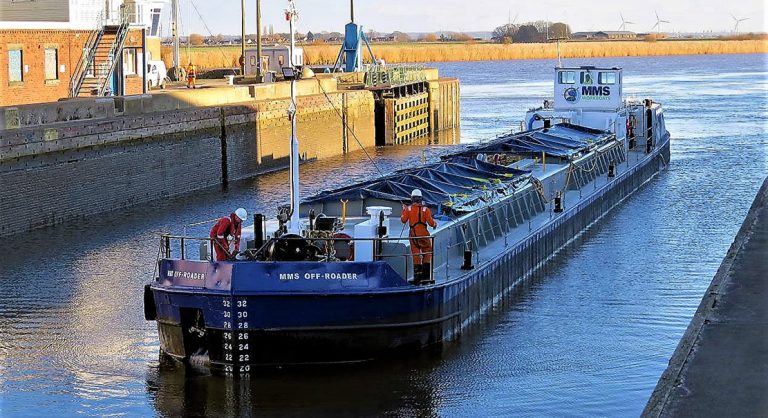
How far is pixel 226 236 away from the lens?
19891 mm

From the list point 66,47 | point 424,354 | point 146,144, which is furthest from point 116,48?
point 424,354

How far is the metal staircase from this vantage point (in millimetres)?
48312

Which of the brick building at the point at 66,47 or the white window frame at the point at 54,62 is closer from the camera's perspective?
the brick building at the point at 66,47

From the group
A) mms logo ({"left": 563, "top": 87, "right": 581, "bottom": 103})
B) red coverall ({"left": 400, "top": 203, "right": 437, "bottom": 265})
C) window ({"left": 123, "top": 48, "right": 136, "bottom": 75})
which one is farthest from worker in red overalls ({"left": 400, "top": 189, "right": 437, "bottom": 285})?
window ({"left": 123, "top": 48, "right": 136, "bottom": 75})

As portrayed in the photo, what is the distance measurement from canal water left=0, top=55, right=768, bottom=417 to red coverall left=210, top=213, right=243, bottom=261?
5.71 feet

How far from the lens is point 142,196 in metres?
39.8

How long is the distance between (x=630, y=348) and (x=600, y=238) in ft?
37.8

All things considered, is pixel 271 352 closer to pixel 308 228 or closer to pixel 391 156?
pixel 308 228

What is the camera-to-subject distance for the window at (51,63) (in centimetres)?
4891

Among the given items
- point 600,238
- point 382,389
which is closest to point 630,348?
point 382,389

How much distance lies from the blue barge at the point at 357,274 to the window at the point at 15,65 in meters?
19.3

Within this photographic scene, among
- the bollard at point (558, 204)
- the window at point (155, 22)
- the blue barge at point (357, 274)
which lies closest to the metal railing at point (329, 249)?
the blue barge at point (357, 274)

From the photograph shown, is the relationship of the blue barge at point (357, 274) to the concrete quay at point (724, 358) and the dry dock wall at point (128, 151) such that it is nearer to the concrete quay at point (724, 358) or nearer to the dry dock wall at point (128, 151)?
the concrete quay at point (724, 358)

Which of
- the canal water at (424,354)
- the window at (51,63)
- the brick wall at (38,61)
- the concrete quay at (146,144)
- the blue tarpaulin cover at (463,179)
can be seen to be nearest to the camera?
the canal water at (424,354)
